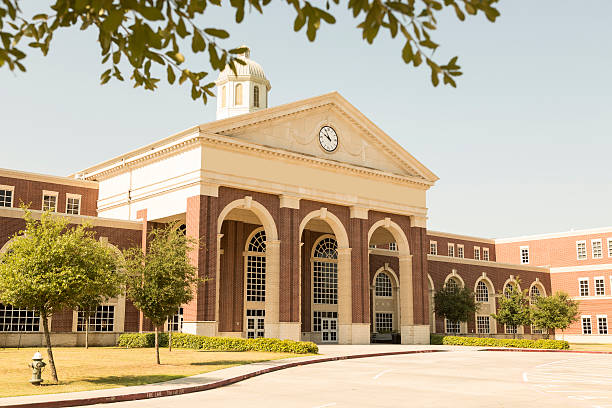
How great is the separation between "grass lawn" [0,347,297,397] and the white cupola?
24.4 metres

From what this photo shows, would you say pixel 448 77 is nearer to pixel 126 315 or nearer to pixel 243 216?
pixel 126 315

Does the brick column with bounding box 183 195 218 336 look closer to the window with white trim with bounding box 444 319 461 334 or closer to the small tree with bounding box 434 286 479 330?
the small tree with bounding box 434 286 479 330

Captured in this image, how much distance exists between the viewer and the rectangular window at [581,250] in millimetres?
66125

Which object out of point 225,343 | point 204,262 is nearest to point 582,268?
point 204,262

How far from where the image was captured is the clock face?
43.7 m

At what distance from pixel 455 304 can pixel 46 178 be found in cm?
3243

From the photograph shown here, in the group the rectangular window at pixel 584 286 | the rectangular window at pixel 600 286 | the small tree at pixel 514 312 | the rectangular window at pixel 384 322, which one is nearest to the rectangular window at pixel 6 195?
the rectangular window at pixel 384 322

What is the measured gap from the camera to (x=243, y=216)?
43.2 meters

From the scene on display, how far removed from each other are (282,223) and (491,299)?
96.2 feet

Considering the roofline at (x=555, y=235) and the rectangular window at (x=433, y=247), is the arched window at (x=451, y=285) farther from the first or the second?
the roofline at (x=555, y=235)

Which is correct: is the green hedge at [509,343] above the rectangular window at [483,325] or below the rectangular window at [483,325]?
below

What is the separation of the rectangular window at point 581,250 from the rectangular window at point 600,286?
2.81m

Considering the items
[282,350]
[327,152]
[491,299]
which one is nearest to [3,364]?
[282,350]

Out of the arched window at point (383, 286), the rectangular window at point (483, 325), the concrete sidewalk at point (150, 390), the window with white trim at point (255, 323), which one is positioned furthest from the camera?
the rectangular window at point (483, 325)
